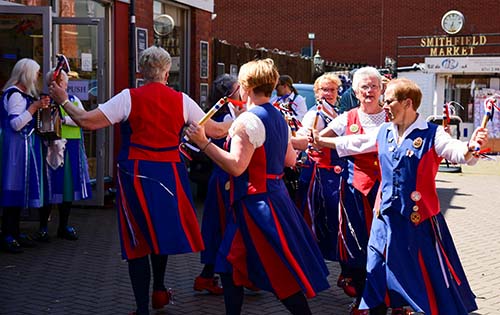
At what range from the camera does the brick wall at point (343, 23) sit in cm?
3509

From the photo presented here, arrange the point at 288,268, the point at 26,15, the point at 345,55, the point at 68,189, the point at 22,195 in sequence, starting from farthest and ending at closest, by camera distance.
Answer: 1. the point at 345,55
2. the point at 26,15
3. the point at 68,189
4. the point at 22,195
5. the point at 288,268

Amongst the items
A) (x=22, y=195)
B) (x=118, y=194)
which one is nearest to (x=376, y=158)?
(x=118, y=194)

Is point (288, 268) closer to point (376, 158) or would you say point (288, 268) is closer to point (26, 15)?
point (376, 158)

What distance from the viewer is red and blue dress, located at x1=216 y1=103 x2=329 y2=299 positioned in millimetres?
4625

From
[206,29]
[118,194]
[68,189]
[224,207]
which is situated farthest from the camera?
[206,29]

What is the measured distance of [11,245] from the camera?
7.79 m

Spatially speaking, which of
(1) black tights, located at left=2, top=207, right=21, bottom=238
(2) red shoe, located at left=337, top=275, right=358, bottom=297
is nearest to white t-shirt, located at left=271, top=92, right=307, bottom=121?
(2) red shoe, located at left=337, top=275, right=358, bottom=297

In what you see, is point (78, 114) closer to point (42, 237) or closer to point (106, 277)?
point (106, 277)

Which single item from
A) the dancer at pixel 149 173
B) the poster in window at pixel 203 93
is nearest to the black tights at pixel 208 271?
the dancer at pixel 149 173

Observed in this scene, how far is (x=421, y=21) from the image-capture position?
117 feet

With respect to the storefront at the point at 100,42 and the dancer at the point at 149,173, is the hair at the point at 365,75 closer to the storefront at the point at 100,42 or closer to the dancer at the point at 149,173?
the dancer at the point at 149,173

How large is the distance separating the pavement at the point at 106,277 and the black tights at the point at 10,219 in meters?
0.25

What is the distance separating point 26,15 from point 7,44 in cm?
58

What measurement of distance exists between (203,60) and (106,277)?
25.8ft
